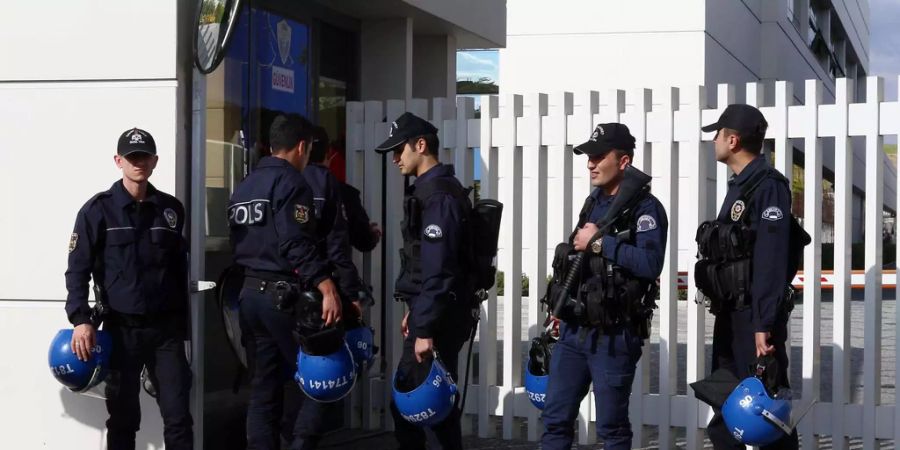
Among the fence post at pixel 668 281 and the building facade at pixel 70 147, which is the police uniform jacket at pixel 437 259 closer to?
the building facade at pixel 70 147

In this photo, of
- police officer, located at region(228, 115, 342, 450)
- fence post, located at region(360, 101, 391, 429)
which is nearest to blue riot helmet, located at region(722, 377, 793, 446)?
police officer, located at region(228, 115, 342, 450)

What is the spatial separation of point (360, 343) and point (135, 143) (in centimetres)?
154

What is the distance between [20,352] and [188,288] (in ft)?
3.39

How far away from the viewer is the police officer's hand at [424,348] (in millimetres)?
5547

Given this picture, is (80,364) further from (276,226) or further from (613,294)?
(613,294)

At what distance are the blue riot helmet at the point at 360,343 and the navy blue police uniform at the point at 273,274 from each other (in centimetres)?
38

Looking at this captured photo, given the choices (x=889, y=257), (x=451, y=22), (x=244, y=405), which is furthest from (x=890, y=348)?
(x=889, y=257)

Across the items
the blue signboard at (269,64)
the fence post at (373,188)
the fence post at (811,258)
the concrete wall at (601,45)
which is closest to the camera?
the fence post at (811,258)

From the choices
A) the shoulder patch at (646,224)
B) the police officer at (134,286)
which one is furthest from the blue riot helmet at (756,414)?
the police officer at (134,286)

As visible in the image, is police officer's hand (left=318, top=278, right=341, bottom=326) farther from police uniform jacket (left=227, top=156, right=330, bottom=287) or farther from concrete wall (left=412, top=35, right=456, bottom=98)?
concrete wall (left=412, top=35, right=456, bottom=98)

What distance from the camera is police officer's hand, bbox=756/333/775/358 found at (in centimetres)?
504

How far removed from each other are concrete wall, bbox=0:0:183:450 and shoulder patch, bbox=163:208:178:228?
37cm

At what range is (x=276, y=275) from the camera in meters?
5.76

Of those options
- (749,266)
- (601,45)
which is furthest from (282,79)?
(601,45)
